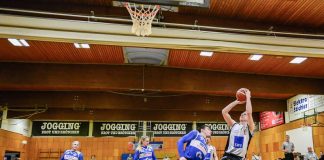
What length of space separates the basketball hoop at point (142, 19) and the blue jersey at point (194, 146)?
2.77 m

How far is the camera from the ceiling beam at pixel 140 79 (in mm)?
12117

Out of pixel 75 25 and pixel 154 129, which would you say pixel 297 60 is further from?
pixel 154 129

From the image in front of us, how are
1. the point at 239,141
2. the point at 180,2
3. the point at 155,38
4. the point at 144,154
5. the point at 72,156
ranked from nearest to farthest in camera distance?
the point at 239,141
the point at 180,2
the point at 155,38
the point at 144,154
the point at 72,156

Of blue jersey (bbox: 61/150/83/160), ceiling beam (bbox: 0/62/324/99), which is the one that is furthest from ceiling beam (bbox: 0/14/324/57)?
blue jersey (bbox: 61/150/83/160)

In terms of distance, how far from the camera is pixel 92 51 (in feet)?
36.4

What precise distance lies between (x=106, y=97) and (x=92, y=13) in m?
7.80

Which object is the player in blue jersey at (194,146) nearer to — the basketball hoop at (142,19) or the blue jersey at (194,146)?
the blue jersey at (194,146)

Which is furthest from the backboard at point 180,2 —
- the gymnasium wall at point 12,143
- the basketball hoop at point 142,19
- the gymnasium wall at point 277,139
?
the gymnasium wall at point 12,143

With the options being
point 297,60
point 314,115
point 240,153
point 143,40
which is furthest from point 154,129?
point 240,153

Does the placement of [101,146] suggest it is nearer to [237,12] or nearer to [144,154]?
[144,154]

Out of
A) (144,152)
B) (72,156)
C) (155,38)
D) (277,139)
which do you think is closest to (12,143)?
(72,156)

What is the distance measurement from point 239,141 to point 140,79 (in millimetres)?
7640

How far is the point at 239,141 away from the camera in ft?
18.6

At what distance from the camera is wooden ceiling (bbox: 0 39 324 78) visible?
10.8 meters
